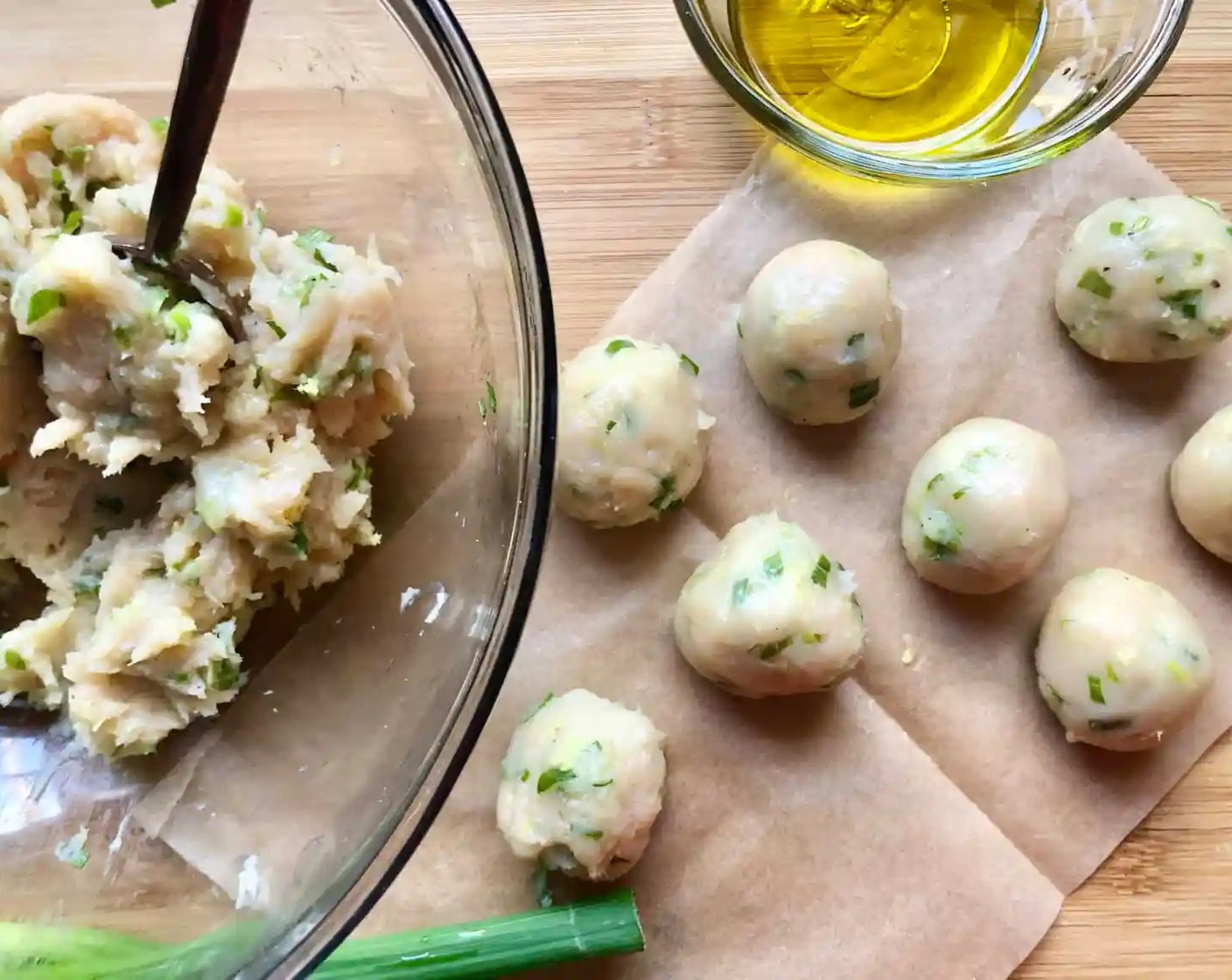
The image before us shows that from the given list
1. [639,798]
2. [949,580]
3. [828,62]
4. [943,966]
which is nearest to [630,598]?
[639,798]

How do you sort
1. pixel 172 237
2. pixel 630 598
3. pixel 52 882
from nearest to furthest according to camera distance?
pixel 172 237, pixel 52 882, pixel 630 598

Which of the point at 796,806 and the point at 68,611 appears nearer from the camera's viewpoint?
the point at 68,611

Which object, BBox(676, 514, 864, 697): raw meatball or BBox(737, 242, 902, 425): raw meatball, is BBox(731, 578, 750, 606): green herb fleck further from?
BBox(737, 242, 902, 425): raw meatball

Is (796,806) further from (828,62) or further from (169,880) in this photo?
(828,62)

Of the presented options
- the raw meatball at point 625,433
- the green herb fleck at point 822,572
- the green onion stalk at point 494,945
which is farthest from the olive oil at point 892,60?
the green onion stalk at point 494,945

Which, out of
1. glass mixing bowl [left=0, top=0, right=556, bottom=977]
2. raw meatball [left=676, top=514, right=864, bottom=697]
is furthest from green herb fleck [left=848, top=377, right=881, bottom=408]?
glass mixing bowl [left=0, top=0, right=556, bottom=977]

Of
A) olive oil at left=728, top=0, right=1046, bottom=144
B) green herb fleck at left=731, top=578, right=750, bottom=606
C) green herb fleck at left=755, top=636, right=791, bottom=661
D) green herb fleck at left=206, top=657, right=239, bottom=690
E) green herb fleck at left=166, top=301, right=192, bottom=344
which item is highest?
olive oil at left=728, top=0, right=1046, bottom=144

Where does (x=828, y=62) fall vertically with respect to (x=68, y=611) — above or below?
above

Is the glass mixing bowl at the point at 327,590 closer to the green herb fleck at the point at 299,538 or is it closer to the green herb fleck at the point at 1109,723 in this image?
the green herb fleck at the point at 299,538
